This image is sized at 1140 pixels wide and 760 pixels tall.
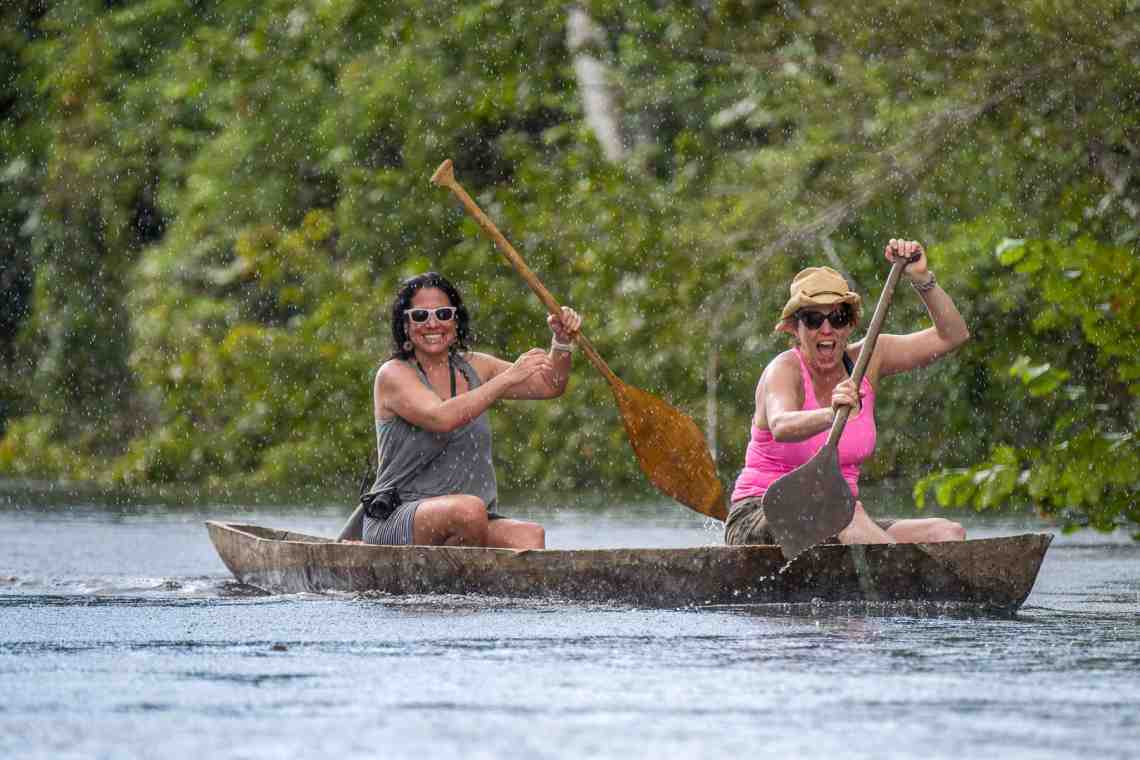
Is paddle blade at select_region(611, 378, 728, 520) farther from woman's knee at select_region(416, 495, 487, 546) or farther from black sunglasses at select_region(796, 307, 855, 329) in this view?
black sunglasses at select_region(796, 307, 855, 329)

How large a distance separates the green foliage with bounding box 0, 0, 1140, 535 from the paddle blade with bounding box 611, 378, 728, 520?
1.18 meters

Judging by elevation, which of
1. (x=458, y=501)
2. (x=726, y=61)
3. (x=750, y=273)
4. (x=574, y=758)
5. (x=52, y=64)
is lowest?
(x=574, y=758)

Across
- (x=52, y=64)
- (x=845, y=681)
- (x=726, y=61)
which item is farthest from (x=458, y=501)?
(x=52, y=64)

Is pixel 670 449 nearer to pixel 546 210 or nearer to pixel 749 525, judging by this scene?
pixel 749 525

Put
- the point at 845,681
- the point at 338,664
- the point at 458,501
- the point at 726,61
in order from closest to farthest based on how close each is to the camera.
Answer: the point at 845,681 < the point at 338,664 < the point at 458,501 < the point at 726,61

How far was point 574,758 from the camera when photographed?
5582 millimetres

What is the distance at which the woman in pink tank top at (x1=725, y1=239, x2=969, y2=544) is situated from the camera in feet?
28.8

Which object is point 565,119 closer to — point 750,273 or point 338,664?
point 750,273

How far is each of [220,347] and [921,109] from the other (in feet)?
30.9

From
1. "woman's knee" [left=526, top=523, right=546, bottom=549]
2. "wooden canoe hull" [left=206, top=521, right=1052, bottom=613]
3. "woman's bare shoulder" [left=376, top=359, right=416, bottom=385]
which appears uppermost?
"woman's bare shoulder" [left=376, top=359, right=416, bottom=385]

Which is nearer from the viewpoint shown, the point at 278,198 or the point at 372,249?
the point at 372,249

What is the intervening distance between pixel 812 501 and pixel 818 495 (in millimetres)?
33

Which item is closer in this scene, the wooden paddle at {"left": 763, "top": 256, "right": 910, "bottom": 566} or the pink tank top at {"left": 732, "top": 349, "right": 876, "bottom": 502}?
the wooden paddle at {"left": 763, "top": 256, "right": 910, "bottom": 566}

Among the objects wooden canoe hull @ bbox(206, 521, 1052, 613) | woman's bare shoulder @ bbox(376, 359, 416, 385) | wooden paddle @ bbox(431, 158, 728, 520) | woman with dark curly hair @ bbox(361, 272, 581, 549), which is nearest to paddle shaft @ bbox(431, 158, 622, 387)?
wooden paddle @ bbox(431, 158, 728, 520)
